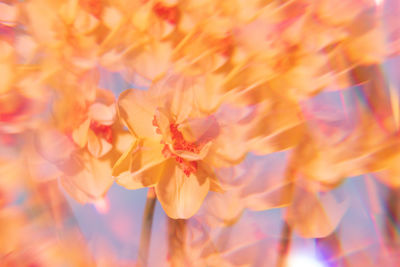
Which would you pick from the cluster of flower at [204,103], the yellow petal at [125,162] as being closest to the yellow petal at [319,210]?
the cluster of flower at [204,103]

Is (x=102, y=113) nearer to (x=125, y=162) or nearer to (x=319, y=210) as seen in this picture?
(x=125, y=162)

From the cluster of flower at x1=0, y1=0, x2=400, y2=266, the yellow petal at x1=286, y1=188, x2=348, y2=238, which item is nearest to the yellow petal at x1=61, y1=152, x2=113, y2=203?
the cluster of flower at x1=0, y1=0, x2=400, y2=266

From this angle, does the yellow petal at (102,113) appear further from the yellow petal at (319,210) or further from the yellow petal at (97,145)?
the yellow petal at (319,210)

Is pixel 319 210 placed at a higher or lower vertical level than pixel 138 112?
lower

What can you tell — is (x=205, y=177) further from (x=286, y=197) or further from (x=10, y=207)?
(x=10, y=207)

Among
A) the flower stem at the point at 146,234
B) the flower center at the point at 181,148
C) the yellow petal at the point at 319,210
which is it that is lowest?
the yellow petal at the point at 319,210

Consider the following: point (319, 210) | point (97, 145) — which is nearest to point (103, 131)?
point (97, 145)

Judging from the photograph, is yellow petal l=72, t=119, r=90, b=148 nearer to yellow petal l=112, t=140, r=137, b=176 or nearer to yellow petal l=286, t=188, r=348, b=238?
yellow petal l=112, t=140, r=137, b=176
